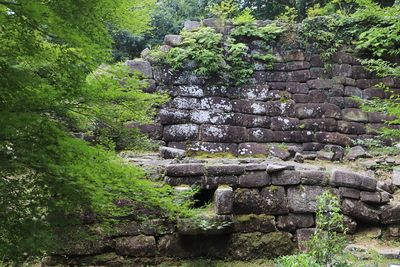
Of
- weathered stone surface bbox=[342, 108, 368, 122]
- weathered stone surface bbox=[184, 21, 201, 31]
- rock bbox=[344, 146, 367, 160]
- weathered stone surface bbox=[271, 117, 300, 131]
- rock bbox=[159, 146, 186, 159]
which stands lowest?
rock bbox=[159, 146, 186, 159]

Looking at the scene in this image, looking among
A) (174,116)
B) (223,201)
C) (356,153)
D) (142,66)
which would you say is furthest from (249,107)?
(223,201)

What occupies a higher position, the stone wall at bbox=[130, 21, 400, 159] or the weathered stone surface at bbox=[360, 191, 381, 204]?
the stone wall at bbox=[130, 21, 400, 159]

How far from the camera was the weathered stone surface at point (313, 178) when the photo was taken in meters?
5.36

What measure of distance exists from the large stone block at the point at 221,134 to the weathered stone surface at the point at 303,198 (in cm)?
271

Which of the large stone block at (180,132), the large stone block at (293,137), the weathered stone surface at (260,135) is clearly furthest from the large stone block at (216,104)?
the large stone block at (293,137)

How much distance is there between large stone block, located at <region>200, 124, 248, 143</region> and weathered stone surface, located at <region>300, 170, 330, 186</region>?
2.63m

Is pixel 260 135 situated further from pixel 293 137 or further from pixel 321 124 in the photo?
pixel 321 124

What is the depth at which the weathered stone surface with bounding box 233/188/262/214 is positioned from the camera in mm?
5109

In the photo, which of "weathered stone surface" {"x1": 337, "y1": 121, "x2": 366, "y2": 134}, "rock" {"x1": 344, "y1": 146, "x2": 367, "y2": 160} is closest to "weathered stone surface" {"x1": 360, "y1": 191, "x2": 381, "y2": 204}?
"rock" {"x1": 344, "y1": 146, "x2": 367, "y2": 160}

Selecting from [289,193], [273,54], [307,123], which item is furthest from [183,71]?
[289,193]

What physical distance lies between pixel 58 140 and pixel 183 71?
248 inches

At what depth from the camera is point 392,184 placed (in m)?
6.03

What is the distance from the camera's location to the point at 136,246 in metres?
4.56

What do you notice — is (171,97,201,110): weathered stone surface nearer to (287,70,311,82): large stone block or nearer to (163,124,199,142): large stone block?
(163,124,199,142): large stone block
